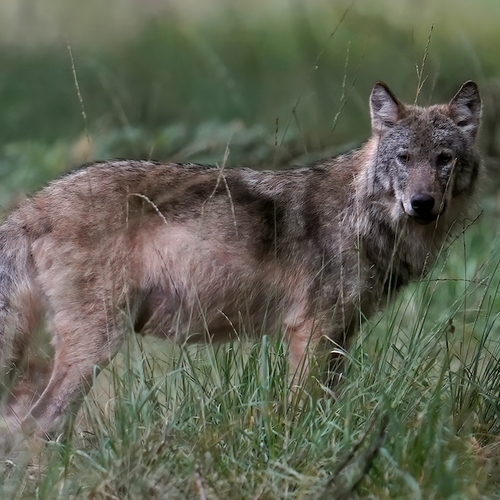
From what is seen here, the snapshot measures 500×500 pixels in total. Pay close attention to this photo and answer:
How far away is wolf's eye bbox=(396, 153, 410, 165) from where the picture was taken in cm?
508

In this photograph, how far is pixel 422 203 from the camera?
484cm

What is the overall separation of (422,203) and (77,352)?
2.01m

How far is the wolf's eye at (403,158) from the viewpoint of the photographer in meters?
5.08

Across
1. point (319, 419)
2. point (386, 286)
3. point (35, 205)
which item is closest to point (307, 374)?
point (319, 419)

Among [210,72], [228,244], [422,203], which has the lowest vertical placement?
[228,244]

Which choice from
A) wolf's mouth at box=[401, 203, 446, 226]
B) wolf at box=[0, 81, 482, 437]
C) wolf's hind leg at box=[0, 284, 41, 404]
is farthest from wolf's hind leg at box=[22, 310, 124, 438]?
wolf's mouth at box=[401, 203, 446, 226]

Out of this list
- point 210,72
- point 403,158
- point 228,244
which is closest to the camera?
point 403,158

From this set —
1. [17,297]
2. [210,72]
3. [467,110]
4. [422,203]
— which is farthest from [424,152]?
[210,72]

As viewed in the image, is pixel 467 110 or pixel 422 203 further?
pixel 467 110

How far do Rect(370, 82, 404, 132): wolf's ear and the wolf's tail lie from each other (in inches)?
83.6

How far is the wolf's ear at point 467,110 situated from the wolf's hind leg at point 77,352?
7.36ft

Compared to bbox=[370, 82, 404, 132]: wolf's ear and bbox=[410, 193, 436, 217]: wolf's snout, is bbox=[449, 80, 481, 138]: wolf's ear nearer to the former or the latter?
bbox=[370, 82, 404, 132]: wolf's ear

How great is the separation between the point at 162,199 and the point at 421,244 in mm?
1542

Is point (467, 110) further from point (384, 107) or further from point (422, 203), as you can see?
point (422, 203)
